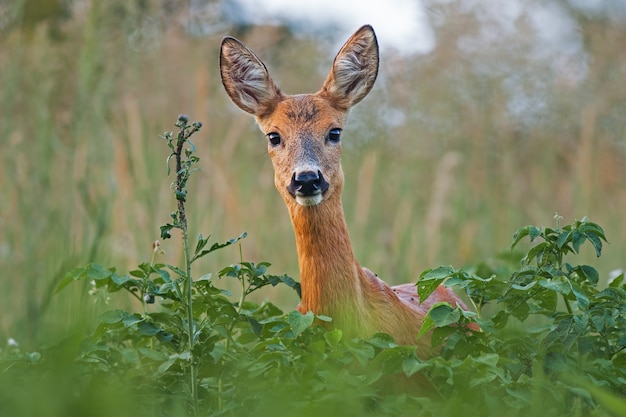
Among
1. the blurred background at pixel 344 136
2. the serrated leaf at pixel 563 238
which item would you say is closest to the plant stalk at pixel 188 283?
the serrated leaf at pixel 563 238

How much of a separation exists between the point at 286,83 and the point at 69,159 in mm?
2208

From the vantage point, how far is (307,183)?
3.79 m

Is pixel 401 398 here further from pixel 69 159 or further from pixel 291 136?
pixel 69 159

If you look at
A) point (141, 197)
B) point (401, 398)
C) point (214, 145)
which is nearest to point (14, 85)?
point (141, 197)

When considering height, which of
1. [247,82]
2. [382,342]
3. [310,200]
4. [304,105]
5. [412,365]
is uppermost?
[247,82]

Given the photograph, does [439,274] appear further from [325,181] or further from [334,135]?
[334,135]

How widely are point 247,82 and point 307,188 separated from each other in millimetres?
880

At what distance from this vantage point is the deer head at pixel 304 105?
4.07m

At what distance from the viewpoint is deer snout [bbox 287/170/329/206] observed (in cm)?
379

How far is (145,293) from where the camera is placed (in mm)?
3115

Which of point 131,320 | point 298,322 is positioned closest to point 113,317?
point 131,320

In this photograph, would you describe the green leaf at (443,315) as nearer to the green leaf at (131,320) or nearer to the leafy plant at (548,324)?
the leafy plant at (548,324)

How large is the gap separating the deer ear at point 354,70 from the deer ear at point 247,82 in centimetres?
26

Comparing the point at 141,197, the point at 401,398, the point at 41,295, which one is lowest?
the point at 401,398
